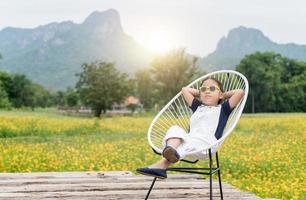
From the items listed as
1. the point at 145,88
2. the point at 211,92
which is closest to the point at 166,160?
the point at 211,92

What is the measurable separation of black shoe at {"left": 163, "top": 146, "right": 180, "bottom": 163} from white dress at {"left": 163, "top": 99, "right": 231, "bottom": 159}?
0.07 metres

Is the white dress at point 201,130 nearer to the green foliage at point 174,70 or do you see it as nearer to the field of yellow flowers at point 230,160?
the field of yellow flowers at point 230,160

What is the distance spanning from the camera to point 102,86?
136 ft

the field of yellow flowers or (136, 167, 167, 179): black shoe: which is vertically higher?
(136, 167, 167, 179): black shoe

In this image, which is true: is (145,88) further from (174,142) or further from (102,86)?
(174,142)

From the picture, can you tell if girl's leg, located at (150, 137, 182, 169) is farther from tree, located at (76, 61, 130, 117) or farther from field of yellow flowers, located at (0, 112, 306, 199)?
tree, located at (76, 61, 130, 117)

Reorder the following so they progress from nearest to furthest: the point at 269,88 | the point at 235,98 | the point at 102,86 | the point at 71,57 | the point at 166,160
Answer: the point at 166,160
the point at 235,98
the point at 102,86
the point at 269,88
the point at 71,57

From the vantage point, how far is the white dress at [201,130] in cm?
417

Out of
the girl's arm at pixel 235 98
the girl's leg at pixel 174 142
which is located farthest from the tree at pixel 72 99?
the girl's leg at pixel 174 142

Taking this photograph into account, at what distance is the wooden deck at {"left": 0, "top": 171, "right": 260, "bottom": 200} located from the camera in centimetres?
495

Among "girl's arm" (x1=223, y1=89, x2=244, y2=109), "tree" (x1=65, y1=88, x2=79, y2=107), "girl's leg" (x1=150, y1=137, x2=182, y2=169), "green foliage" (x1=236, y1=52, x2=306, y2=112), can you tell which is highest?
"girl's arm" (x1=223, y1=89, x2=244, y2=109)

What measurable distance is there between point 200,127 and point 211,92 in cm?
35

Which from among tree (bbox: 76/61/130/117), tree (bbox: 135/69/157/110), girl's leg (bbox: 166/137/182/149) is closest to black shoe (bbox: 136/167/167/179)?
girl's leg (bbox: 166/137/182/149)

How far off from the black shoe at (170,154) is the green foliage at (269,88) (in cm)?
4718
